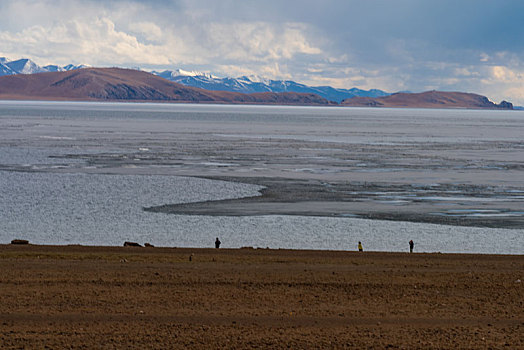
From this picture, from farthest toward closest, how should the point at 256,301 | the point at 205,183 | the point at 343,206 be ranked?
the point at 205,183 < the point at 343,206 < the point at 256,301

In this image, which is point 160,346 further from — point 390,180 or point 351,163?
point 351,163

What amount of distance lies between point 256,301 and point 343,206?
19011 mm

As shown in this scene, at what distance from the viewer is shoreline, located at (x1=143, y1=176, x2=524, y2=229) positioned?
30.7 meters

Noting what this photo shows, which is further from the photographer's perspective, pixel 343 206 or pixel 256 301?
pixel 343 206

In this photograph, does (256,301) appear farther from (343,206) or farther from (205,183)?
(205,183)

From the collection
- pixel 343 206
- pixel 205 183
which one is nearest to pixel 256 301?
pixel 343 206

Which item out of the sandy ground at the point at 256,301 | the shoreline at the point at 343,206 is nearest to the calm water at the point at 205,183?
the shoreline at the point at 343,206

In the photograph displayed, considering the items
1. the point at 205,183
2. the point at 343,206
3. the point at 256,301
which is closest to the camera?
the point at 256,301

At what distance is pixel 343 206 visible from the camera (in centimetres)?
3375

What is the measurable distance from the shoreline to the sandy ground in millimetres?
9311

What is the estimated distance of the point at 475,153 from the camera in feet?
219

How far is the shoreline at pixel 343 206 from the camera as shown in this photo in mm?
30703

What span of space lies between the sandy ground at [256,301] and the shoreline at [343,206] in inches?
367

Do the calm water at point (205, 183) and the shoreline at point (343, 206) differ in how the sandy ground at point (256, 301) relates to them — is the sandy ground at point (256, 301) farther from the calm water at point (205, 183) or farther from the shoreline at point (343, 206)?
the shoreline at point (343, 206)
